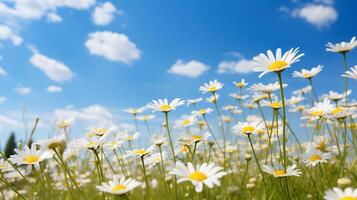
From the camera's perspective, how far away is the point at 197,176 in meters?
1.89

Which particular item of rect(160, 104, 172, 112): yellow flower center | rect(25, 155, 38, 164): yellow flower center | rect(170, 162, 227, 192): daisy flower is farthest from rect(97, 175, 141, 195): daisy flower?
rect(160, 104, 172, 112): yellow flower center

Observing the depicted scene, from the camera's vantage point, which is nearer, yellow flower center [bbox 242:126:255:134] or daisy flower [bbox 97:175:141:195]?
daisy flower [bbox 97:175:141:195]

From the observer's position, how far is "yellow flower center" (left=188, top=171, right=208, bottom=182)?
187 cm

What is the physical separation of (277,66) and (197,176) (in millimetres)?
891

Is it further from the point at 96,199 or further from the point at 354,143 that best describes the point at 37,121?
the point at 354,143

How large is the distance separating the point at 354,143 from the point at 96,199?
9.34 feet

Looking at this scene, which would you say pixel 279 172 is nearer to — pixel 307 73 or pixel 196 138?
pixel 196 138

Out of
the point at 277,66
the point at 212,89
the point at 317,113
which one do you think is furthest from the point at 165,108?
the point at 212,89

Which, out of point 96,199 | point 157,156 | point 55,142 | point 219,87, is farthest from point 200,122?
point 55,142

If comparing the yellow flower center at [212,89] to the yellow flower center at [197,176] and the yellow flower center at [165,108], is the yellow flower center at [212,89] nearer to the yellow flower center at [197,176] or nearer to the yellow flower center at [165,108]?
the yellow flower center at [165,108]

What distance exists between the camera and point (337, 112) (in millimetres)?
2836

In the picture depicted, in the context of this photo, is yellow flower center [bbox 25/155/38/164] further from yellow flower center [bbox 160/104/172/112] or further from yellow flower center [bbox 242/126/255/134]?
yellow flower center [bbox 242/126/255/134]

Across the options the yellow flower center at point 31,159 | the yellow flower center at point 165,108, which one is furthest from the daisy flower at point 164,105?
the yellow flower center at point 31,159

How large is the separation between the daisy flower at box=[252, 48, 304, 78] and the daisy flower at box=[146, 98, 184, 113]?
707 mm
